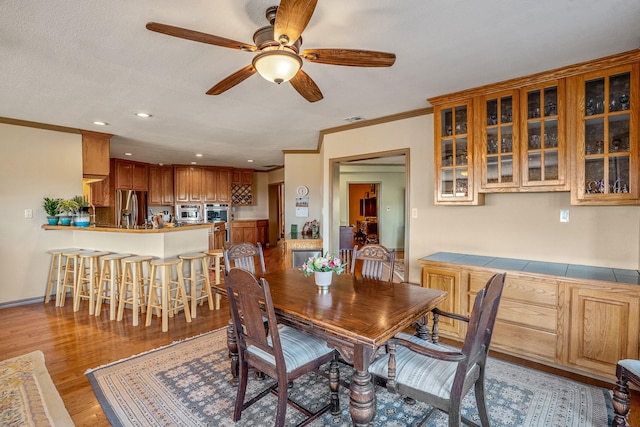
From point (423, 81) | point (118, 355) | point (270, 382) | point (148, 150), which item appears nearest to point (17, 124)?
point (148, 150)

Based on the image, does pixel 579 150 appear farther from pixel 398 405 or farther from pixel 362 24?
pixel 398 405

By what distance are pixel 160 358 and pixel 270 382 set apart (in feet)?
3.61

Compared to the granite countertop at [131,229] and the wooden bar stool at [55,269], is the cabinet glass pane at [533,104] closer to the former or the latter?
the granite countertop at [131,229]

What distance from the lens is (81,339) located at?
315cm

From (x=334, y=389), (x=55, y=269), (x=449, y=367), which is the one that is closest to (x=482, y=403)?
(x=449, y=367)

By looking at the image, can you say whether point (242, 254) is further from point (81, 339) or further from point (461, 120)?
point (461, 120)

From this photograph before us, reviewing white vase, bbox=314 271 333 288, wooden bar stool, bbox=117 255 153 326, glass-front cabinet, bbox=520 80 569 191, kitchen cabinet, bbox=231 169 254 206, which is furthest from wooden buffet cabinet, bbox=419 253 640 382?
kitchen cabinet, bbox=231 169 254 206

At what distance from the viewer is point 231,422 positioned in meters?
1.93

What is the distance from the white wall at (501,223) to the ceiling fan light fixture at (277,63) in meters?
2.32

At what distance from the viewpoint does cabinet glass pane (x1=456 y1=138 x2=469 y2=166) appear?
10.5ft

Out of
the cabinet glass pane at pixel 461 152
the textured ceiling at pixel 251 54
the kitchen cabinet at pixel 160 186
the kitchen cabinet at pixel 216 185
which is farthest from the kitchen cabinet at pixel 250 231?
the cabinet glass pane at pixel 461 152

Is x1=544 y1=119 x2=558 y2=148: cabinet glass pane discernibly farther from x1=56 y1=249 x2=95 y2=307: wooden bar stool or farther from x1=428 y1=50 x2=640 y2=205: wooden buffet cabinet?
x1=56 y1=249 x2=95 y2=307: wooden bar stool

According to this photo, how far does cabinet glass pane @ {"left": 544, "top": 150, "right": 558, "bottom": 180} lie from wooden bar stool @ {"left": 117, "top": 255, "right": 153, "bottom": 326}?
4.28 metres

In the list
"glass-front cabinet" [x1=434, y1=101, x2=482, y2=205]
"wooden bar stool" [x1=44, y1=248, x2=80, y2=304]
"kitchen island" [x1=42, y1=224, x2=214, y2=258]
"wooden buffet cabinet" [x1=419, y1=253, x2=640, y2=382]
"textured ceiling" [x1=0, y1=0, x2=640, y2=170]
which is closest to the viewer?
"textured ceiling" [x1=0, y1=0, x2=640, y2=170]
